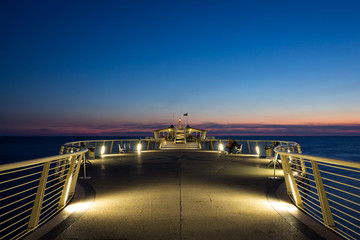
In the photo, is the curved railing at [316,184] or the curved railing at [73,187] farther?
the curved railing at [73,187]

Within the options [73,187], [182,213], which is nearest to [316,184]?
[182,213]

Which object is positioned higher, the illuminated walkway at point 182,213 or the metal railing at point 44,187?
the metal railing at point 44,187

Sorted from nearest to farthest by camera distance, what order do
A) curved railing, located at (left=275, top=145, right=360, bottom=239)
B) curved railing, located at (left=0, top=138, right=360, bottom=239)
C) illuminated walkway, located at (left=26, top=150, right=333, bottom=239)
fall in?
curved railing, located at (left=275, top=145, right=360, bottom=239) → curved railing, located at (left=0, top=138, right=360, bottom=239) → illuminated walkway, located at (left=26, top=150, right=333, bottom=239)

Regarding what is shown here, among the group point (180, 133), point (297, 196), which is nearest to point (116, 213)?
point (297, 196)

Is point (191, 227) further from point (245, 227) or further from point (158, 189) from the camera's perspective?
point (158, 189)

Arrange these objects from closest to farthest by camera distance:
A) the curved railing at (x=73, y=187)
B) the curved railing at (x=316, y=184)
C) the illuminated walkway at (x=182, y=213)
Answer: the curved railing at (x=316, y=184)
the curved railing at (x=73, y=187)
the illuminated walkway at (x=182, y=213)

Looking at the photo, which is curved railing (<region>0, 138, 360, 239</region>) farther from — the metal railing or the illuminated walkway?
the illuminated walkway

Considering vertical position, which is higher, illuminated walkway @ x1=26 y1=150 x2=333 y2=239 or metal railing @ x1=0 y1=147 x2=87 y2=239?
metal railing @ x1=0 y1=147 x2=87 y2=239

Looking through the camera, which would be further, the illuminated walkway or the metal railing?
the illuminated walkway

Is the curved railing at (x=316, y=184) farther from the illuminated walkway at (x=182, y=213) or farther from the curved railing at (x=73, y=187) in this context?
the illuminated walkway at (x=182, y=213)

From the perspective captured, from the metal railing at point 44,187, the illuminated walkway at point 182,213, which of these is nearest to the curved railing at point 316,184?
the illuminated walkway at point 182,213

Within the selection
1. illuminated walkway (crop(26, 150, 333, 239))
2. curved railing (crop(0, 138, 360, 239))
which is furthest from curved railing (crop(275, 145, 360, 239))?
illuminated walkway (crop(26, 150, 333, 239))

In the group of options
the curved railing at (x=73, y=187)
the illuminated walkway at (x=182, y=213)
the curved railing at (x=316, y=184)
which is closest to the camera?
the curved railing at (x=316, y=184)

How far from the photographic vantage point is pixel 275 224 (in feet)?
13.5
